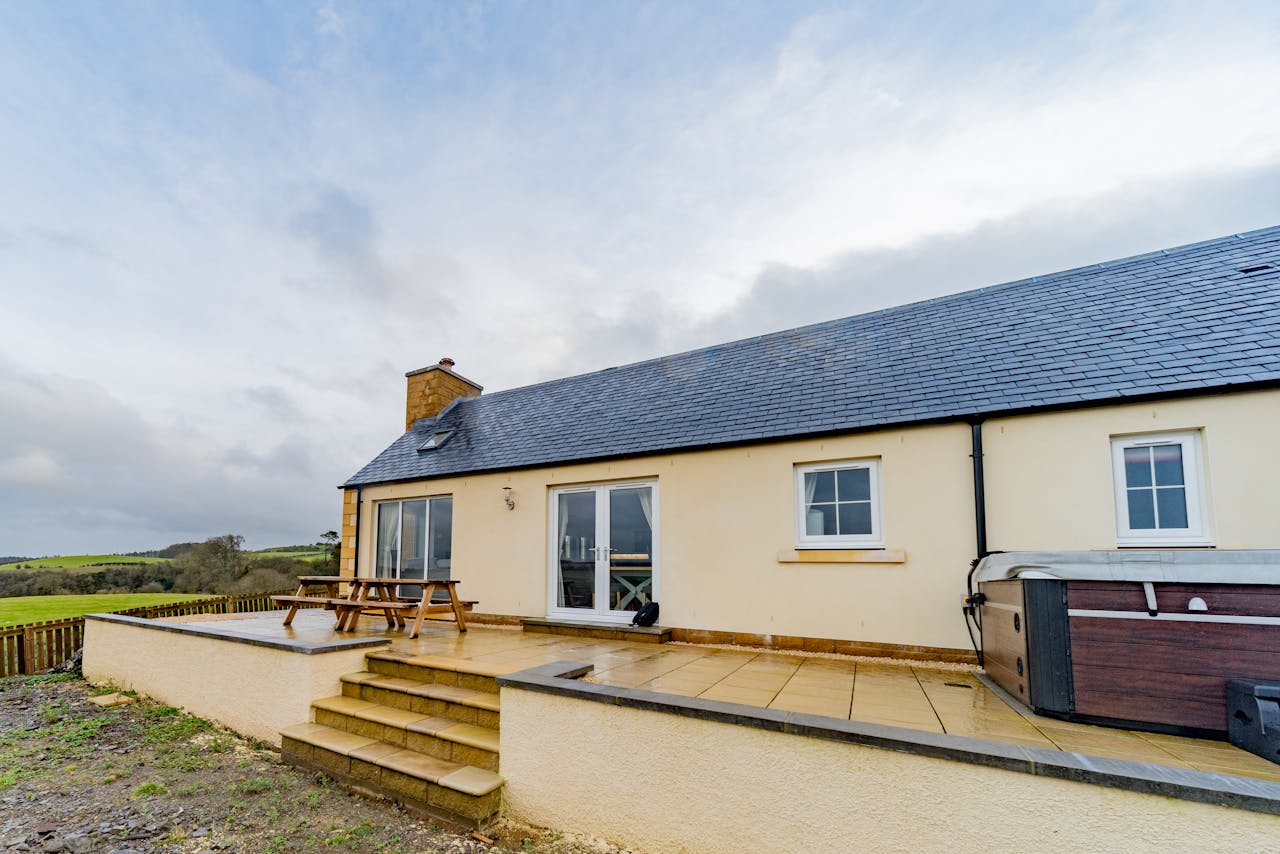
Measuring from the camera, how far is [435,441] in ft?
36.0

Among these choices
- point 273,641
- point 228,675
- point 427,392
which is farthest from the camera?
point 427,392

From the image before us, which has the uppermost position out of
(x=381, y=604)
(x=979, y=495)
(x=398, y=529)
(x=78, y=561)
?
(x=979, y=495)

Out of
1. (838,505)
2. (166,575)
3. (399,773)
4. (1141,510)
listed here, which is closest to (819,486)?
(838,505)

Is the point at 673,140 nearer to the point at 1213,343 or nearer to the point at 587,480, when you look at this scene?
the point at 587,480

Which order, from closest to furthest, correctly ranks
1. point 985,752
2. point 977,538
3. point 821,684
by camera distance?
point 985,752 < point 821,684 < point 977,538

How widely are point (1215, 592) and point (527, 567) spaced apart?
7537mm

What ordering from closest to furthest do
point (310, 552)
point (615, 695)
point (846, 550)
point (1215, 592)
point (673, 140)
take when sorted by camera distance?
point (1215, 592)
point (615, 695)
point (846, 550)
point (673, 140)
point (310, 552)

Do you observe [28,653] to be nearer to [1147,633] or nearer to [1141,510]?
[1147,633]

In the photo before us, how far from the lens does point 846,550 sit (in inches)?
243

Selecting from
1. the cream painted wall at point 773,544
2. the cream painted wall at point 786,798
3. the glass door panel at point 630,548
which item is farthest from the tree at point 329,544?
the cream painted wall at point 786,798

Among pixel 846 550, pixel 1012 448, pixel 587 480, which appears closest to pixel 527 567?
pixel 587 480

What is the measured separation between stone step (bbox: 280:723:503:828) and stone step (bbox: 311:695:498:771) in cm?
5

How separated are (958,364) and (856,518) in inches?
94.7

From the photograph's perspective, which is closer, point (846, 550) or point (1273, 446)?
point (1273, 446)
